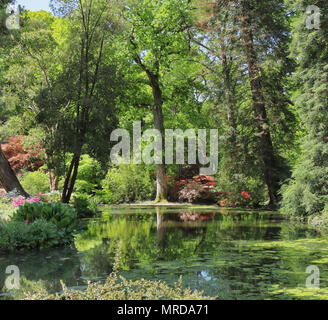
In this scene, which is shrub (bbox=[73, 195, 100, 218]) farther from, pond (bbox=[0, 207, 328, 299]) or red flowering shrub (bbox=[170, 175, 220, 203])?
red flowering shrub (bbox=[170, 175, 220, 203])

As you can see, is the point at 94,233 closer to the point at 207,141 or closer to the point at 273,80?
the point at 273,80

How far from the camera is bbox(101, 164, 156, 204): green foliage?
2216 cm

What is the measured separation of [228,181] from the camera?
1762cm

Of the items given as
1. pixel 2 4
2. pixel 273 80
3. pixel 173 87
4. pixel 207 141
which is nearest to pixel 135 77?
pixel 173 87

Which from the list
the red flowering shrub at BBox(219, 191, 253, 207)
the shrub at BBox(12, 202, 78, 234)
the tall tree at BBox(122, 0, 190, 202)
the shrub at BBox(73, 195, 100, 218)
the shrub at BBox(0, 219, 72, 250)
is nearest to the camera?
the shrub at BBox(0, 219, 72, 250)

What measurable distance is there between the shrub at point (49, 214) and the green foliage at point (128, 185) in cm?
1294

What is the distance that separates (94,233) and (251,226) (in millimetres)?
4467

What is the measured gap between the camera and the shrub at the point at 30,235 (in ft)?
25.2

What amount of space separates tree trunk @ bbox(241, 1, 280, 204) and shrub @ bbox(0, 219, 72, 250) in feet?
33.8

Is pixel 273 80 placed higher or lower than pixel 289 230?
higher
